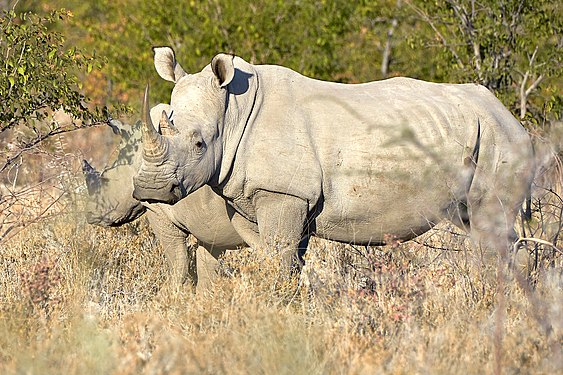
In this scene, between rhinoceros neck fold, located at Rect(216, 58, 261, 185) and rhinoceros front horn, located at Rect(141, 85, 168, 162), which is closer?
rhinoceros front horn, located at Rect(141, 85, 168, 162)

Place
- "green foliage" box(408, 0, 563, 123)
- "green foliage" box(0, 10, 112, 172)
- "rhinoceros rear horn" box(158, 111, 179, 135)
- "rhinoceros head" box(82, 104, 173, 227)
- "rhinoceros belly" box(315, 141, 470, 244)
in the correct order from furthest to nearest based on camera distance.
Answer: "green foliage" box(408, 0, 563, 123) < "rhinoceros head" box(82, 104, 173, 227) < "green foliage" box(0, 10, 112, 172) < "rhinoceros belly" box(315, 141, 470, 244) < "rhinoceros rear horn" box(158, 111, 179, 135)

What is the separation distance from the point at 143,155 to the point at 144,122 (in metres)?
0.20

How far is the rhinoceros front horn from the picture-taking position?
5.86 metres

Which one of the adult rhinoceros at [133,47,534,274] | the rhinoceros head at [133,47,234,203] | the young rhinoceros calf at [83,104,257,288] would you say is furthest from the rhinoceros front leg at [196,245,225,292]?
the rhinoceros head at [133,47,234,203]

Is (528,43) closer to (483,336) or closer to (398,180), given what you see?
(398,180)

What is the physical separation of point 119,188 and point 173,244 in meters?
0.51

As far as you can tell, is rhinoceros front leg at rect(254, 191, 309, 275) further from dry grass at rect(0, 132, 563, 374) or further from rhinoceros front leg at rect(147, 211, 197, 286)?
rhinoceros front leg at rect(147, 211, 197, 286)

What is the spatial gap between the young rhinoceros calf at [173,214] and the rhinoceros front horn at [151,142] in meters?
0.72

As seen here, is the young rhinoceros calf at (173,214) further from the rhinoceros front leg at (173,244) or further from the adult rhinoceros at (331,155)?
the adult rhinoceros at (331,155)

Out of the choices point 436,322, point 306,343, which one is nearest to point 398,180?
point 436,322

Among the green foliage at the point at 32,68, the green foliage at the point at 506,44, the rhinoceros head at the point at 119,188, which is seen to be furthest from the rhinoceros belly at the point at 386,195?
the green foliage at the point at 506,44

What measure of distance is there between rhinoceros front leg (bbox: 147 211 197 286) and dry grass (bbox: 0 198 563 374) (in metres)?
0.17

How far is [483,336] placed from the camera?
5.11 metres

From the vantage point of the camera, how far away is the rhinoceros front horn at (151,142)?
231 inches
